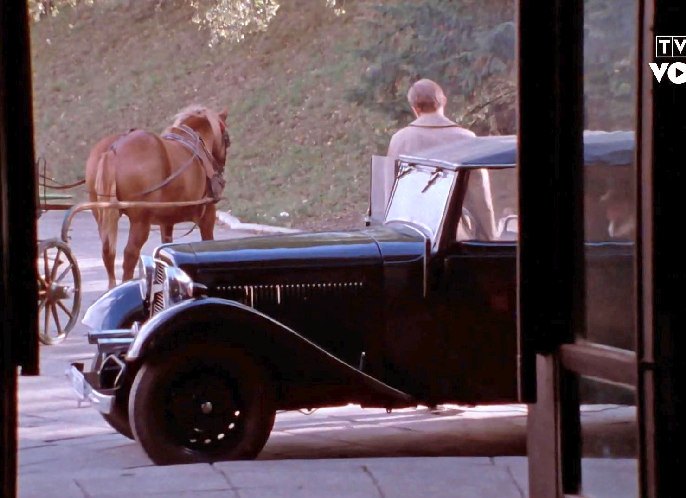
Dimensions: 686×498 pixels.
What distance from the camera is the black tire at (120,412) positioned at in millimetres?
7473

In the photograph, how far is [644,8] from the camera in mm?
3436

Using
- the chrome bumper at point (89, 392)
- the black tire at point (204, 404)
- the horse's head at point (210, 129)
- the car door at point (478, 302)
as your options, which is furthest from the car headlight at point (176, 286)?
the horse's head at point (210, 129)

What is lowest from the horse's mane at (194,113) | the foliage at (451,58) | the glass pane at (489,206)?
the glass pane at (489,206)

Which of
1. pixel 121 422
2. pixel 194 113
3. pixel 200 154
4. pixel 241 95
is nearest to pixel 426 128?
pixel 121 422

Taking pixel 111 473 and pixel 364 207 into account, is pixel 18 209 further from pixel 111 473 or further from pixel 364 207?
pixel 364 207

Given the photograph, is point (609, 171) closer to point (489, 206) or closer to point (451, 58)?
Result: point (489, 206)

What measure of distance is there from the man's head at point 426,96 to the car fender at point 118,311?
8.01ft

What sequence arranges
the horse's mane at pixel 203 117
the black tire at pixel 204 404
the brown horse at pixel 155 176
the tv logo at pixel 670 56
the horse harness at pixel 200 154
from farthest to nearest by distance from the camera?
the horse's mane at pixel 203 117 → the horse harness at pixel 200 154 → the brown horse at pixel 155 176 → the black tire at pixel 204 404 → the tv logo at pixel 670 56

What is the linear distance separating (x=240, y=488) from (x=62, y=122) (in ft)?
115

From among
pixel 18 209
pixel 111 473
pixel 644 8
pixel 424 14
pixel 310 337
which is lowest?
pixel 111 473

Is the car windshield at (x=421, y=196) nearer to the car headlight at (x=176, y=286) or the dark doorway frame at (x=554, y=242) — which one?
the car headlight at (x=176, y=286)

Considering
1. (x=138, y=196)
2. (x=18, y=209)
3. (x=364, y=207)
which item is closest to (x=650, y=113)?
(x=18, y=209)

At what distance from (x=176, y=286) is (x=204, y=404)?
748 millimetres

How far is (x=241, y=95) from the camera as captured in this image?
125ft
